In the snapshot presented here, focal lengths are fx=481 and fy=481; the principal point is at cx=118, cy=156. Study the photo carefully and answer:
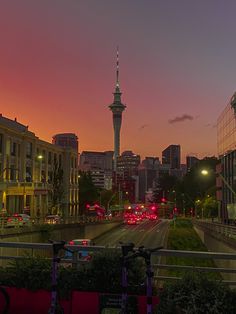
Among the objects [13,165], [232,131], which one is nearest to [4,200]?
[13,165]

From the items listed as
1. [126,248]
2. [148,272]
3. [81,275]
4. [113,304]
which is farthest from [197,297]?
[81,275]

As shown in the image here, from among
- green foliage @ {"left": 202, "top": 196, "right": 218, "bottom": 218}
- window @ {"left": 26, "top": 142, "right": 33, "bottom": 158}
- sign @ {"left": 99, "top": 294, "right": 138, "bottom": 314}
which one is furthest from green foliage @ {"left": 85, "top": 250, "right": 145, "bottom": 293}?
green foliage @ {"left": 202, "top": 196, "right": 218, "bottom": 218}

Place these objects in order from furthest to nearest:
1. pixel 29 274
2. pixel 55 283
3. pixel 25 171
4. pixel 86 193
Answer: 1. pixel 86 193
2. pixel 25 171
3. pixel 29 274
4. pixel 55 283

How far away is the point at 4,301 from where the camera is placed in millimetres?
8250

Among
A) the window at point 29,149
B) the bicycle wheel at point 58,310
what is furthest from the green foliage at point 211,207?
the bicycle wheel at point 58,310

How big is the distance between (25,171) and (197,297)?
90.2 m

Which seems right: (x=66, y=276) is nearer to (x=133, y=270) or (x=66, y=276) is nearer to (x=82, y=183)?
(x=133, y=270)

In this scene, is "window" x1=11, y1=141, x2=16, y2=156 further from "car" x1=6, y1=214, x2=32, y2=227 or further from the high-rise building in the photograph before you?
the high-rise building

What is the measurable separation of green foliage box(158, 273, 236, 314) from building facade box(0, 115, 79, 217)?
6854 centimetres

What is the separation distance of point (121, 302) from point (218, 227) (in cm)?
4631

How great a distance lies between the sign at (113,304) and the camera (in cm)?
754

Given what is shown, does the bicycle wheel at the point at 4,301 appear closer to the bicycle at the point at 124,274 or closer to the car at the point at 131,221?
the bicycle at the point at 124,274

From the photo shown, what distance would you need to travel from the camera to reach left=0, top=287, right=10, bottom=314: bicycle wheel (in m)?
8.20

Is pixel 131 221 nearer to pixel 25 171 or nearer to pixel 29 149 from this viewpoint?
pixel 29 149
